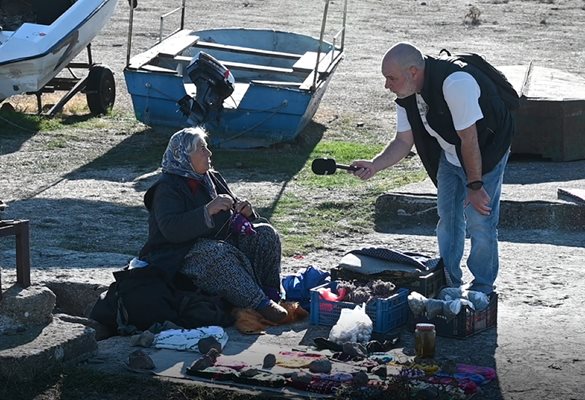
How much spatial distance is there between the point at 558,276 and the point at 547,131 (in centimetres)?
438

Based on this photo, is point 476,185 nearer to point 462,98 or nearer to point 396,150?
point 462,98

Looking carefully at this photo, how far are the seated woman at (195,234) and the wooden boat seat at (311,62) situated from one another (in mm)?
7461

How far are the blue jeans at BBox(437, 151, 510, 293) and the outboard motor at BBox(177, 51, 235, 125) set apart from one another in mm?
5923

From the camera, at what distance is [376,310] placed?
22.1ft

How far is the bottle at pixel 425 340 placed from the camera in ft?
20.8

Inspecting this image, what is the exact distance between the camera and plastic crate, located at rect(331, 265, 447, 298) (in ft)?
23.0

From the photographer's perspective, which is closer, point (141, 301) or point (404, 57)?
point (404, 57)

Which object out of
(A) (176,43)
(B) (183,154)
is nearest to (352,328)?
(B) (183,154)

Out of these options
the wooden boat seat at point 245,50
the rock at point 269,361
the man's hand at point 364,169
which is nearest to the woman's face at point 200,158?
the man's hand at point 364,169

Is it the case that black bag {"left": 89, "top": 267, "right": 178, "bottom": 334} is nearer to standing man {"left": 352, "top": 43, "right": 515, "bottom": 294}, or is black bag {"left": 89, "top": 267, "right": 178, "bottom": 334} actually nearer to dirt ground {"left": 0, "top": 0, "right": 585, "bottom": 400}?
dirt ground {"left": 0, "top": 0, "right": 585, "bottom": 400}

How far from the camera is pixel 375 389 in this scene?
570cm

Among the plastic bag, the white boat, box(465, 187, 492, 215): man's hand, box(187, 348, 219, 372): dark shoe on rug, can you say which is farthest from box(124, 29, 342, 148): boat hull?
box(187, 348, 219, 372): dark shoe on rug

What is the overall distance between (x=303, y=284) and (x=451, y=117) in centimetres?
145

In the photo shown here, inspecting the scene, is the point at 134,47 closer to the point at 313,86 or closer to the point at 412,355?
the point at 313,86
